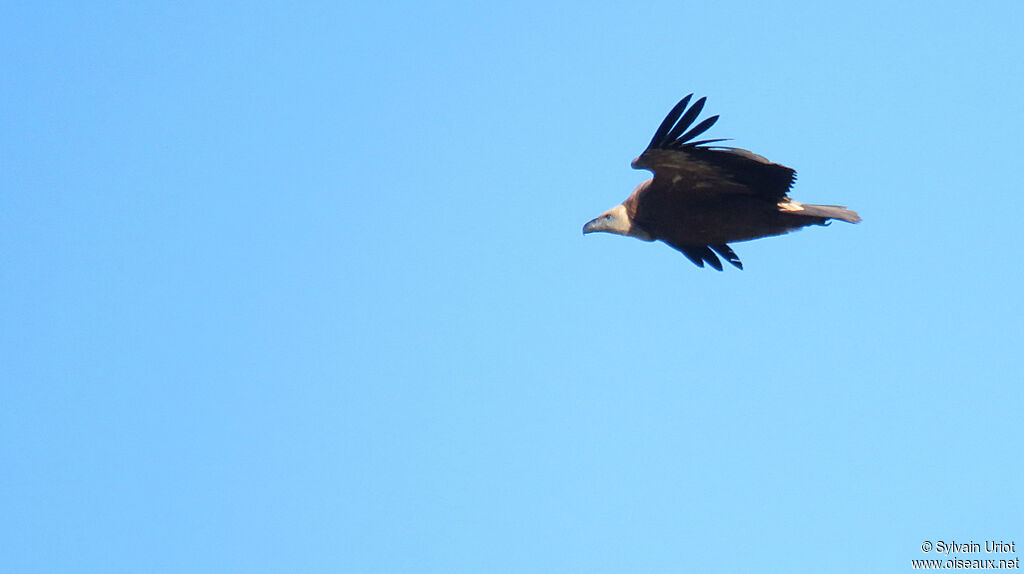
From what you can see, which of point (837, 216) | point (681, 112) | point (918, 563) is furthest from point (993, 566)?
point (681, 112)

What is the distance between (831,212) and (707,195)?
108cm

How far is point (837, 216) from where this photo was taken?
9.68m

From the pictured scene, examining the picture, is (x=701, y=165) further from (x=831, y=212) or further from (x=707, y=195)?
(x=831, y=212)

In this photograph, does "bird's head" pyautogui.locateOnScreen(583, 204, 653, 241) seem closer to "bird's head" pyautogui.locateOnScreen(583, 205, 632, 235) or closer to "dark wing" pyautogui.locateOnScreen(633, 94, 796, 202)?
"bird's head" pyautogui.locateOnScreen(583, 205, 632, 235)

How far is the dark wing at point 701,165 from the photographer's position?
30.3 feet

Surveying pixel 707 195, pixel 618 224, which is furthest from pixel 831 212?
pixel 618 224

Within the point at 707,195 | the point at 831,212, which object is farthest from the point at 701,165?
the point at 831,212

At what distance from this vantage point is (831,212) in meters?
9.73

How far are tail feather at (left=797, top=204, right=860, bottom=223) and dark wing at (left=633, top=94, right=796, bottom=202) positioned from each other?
27cm

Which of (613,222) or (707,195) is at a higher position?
(613,222)

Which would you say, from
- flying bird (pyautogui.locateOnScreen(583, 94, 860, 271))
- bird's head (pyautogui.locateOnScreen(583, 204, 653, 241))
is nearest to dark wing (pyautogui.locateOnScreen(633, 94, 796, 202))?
flying bird (pyautogui.locateOnScreen(583, 94, 860, 271))

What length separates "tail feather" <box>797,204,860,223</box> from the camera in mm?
9609

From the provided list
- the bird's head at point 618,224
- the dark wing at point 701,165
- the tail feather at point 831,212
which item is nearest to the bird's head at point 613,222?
the bird's head at point 618,224

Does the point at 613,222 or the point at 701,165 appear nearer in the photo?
the point at 701,165
